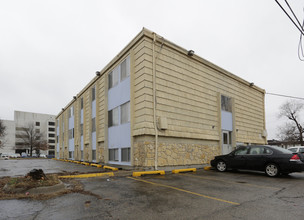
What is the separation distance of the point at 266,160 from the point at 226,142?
23.9 feet

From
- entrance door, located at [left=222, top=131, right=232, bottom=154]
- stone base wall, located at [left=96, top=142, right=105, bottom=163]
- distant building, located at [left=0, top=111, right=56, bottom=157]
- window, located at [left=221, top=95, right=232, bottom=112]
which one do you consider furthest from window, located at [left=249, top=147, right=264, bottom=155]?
distant building, located at [left=0, top=111, right=56, bottom=157]

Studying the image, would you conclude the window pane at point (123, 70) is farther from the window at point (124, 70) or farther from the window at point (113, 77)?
the window at point (113, 77)

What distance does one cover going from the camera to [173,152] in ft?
42.6

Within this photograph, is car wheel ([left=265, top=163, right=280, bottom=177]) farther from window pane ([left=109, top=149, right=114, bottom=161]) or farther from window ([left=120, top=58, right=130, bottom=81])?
window pane ([left=109, top=149, right=114, bottom=161])

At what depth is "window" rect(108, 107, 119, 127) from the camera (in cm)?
1541

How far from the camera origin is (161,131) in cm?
1236

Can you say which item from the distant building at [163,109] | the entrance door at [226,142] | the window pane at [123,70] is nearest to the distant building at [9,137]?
the distant building at [163,109]

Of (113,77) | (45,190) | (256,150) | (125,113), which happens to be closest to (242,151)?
(256,150)

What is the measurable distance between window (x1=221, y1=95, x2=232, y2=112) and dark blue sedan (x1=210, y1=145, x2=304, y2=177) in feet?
21.2

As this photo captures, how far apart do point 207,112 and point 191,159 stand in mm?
3768

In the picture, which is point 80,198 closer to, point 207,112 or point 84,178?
point 84,178

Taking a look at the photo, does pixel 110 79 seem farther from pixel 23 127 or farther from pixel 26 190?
pixel 23 127

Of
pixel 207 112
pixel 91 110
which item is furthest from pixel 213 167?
pixel 91 110

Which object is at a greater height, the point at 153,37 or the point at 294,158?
the point at 153,37
